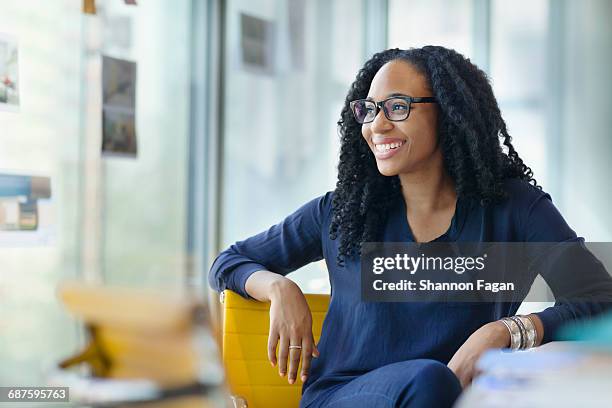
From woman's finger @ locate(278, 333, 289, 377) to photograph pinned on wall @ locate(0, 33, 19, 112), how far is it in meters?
1.80

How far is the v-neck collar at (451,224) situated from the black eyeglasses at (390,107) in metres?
0.17

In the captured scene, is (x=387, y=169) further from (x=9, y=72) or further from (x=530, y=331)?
(x=9, y=72)

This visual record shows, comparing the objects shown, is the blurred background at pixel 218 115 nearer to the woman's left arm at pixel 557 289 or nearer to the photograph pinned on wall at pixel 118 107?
the photograph pinned on wall at pixel 118 107

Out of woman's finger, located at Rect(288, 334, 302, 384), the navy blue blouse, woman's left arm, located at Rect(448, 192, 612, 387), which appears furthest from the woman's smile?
woman's finger, located at Rect(288, 334, 302, 384)

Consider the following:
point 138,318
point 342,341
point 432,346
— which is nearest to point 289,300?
point 342,341

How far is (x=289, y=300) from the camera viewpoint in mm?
1356

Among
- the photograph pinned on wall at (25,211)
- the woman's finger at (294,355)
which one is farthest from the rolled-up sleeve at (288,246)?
the photograph pinned on wall at (25,211)

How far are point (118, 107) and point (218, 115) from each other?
26.4 inches

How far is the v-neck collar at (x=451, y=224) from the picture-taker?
1.42 metres

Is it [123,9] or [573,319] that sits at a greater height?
[123,9]

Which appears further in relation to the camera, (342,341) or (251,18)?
(251,18)

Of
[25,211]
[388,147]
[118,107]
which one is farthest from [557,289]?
[118,107]

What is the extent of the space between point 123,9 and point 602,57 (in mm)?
2074

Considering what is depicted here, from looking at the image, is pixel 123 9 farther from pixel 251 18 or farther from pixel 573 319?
pixel 573 319
